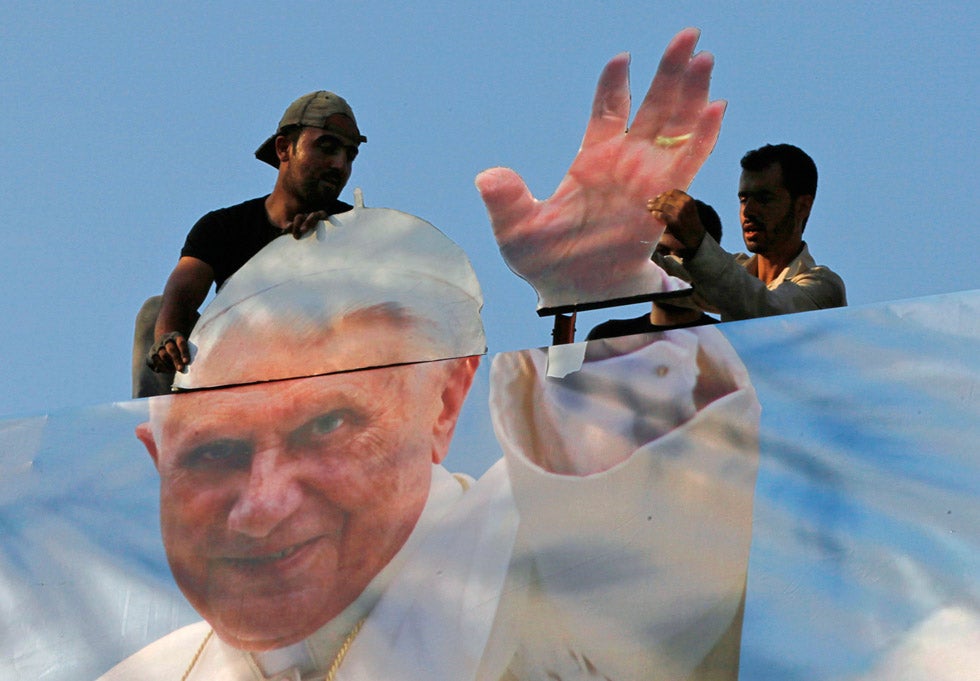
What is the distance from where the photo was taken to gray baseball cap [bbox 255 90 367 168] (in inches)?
138

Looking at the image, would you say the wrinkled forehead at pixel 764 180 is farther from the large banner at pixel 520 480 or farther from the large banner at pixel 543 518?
the large banner at pixel 543 518

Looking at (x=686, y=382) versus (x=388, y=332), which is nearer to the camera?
(x=686, y=382)

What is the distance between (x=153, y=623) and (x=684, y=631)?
107 cm

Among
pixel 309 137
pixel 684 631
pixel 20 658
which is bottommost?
pixel 20 658

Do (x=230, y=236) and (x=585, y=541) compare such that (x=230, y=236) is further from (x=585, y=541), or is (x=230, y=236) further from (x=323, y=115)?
(x=585, y=541)

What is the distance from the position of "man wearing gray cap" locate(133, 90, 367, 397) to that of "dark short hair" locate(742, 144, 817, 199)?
2.82 feet

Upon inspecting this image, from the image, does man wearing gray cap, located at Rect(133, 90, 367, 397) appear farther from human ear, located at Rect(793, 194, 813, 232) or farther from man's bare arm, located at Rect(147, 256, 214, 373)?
human ear, located at Rect(793, 194, 813, 232)

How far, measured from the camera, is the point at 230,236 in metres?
3.44

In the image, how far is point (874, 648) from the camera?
104 inches

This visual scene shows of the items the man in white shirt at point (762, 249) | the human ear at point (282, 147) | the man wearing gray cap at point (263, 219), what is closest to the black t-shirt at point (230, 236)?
the man wearing gray cap at point (263, 219)

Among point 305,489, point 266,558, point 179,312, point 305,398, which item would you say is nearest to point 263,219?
point 179,312

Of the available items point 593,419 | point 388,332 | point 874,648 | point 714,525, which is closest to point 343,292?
point 388,332

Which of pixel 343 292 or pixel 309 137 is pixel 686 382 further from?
pixel 309 137

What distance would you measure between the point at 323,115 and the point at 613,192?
660mm
